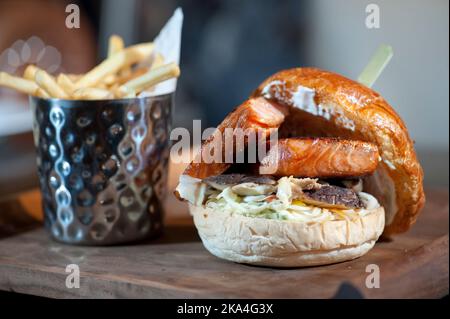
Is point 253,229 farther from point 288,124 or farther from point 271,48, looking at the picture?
point 271,48

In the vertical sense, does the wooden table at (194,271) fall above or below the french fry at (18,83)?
below

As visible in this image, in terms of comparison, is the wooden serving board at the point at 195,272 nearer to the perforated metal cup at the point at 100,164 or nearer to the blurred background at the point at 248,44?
the perforated metal cup at the point at 100,164

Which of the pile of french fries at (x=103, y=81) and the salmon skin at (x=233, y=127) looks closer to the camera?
the salmon skin at (x=233, y=127)

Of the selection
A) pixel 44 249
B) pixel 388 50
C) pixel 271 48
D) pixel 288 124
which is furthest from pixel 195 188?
pixel 271 48

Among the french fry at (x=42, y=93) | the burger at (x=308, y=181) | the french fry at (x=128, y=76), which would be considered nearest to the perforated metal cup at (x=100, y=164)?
the french fry at (x=42, y=93)

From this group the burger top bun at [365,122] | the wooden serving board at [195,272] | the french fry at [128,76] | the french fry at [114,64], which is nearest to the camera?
the wooden serving board at [195,272]

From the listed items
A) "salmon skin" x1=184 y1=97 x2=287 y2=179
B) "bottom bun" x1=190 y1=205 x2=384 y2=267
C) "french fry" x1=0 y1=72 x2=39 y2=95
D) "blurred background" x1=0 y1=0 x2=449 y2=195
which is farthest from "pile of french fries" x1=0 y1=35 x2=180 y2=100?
"blurred background" x1=0 y1=0 x2=449 y2=195

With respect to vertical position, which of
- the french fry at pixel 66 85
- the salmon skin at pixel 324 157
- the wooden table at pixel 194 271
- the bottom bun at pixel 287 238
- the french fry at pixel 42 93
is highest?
the french fry at pixel 66 85
